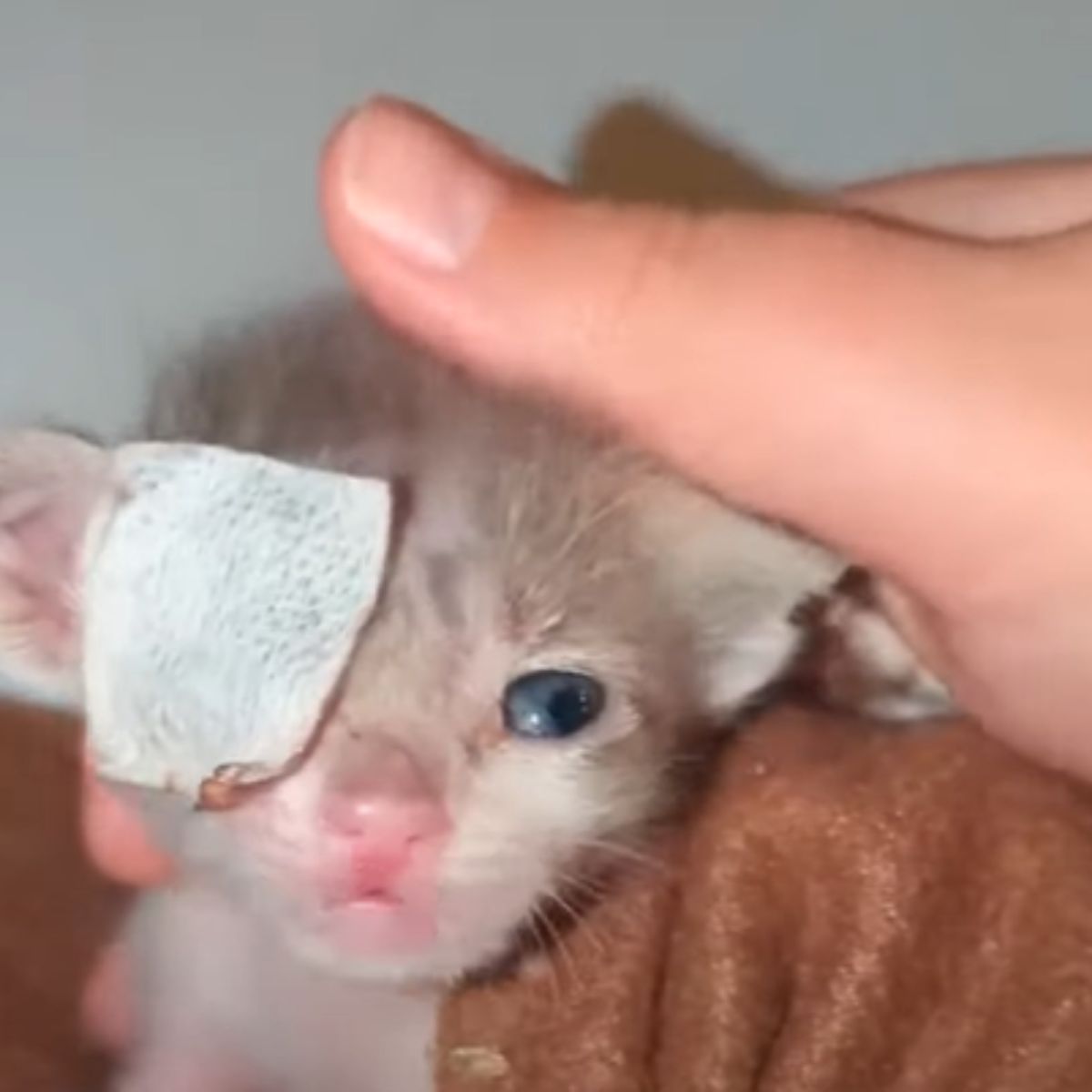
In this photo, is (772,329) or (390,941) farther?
(390,941)

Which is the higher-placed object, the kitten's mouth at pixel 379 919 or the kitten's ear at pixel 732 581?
the kitten's ear at pixel 732 581

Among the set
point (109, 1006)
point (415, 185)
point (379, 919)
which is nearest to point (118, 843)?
point (109, 1006)

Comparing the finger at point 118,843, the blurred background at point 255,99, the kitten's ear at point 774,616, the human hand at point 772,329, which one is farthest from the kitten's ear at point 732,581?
the blurred background at point 255,99

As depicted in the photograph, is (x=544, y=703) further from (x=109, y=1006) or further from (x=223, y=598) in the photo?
(x=109, y=1006)

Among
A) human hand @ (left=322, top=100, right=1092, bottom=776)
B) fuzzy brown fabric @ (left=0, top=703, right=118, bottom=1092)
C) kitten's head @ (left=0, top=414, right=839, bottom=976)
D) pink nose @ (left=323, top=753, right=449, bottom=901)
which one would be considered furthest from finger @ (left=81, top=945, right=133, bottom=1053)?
human hand @ (left=322, top=100, right=1092, bottom=776)

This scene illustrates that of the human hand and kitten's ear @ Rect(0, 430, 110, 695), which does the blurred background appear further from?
the human hand

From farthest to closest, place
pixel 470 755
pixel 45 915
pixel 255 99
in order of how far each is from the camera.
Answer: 1. pixel 255 99
2. pixel 45 915
3. pixel 470 755

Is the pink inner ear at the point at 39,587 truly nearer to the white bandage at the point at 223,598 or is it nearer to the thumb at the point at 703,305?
the white bandage at the point at 223,598
